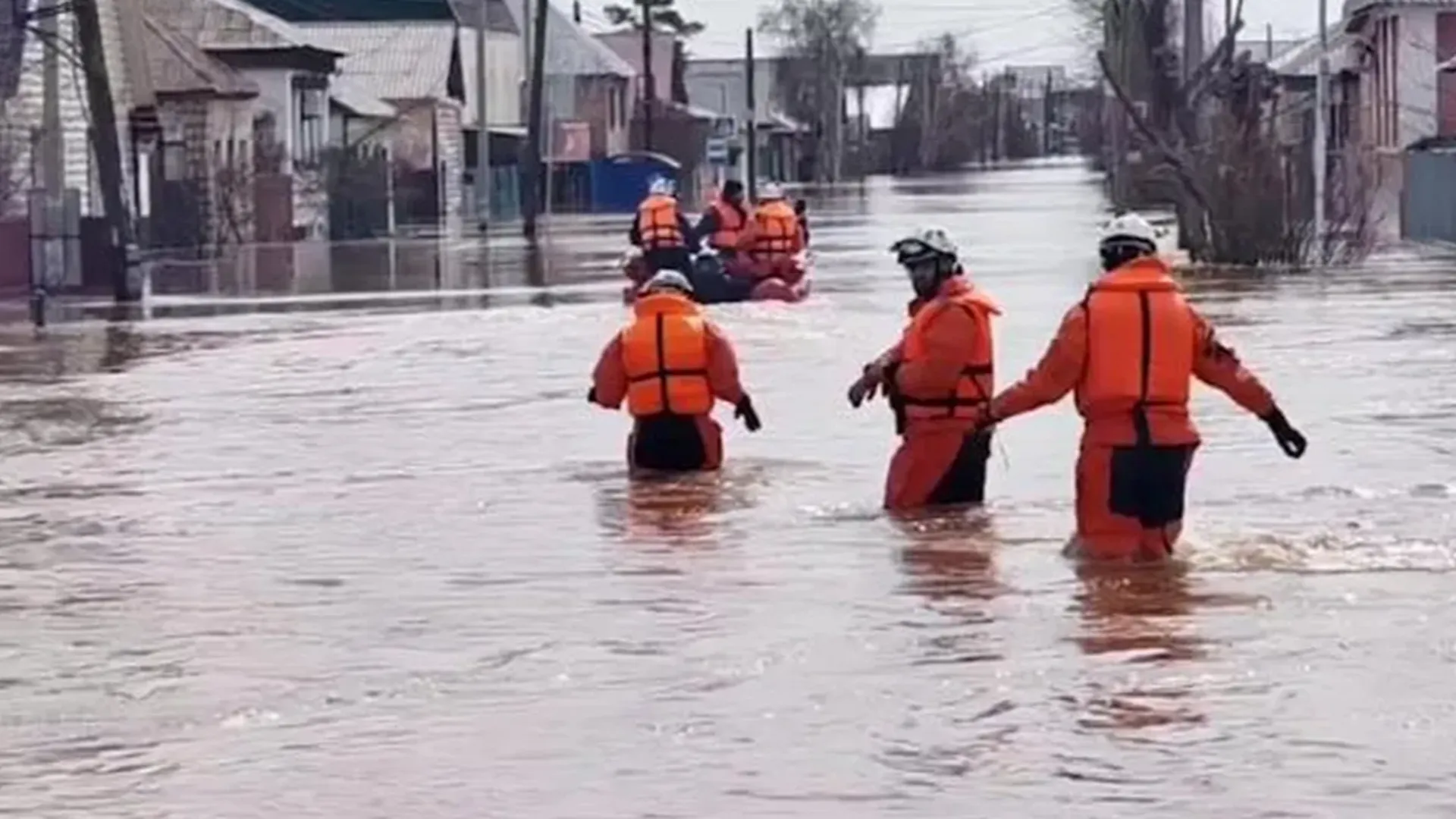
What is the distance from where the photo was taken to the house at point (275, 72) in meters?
66.2

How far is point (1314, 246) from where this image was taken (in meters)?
45.9

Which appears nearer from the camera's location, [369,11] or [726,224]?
[726,224]

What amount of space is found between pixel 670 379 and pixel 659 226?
55.5ft

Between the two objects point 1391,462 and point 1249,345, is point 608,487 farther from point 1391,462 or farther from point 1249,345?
point 1249,345

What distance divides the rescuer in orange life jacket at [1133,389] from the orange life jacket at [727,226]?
865 inches

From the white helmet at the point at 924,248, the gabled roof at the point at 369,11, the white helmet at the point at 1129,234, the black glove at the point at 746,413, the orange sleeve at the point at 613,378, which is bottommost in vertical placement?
the black glove at the point at 746,413

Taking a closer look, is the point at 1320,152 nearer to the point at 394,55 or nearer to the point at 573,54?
the point at 394,55

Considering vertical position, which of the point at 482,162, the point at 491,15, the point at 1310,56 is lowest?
the point at 482,162

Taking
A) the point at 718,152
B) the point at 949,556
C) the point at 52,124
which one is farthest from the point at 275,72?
the point at 949,556

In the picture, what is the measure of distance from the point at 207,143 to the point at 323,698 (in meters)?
52.9

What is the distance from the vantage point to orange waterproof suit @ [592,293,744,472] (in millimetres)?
16906

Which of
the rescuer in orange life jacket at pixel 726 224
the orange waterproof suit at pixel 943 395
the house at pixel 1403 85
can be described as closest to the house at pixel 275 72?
the house at pixel 1403 85

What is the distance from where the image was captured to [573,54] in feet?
380

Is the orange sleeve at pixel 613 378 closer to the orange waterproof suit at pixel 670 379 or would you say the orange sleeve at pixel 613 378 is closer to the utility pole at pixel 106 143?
the orange waterproof suit at pixel 670 379
